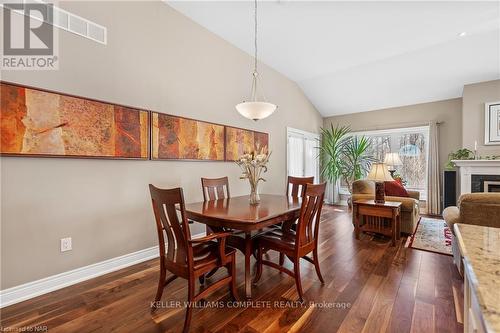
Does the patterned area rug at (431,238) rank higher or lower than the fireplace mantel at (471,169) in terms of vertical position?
lower

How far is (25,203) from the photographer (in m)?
2.01

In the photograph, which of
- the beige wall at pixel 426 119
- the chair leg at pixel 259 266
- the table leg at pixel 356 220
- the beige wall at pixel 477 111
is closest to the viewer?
the chair leg at pixel 259 266

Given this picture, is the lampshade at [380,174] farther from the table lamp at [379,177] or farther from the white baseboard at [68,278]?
the white baseboard at [68,278]

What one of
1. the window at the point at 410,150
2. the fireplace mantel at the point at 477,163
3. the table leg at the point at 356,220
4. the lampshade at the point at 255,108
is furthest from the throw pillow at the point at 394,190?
the lampshade at the point at 255,108

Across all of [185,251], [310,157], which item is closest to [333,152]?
[310,157]

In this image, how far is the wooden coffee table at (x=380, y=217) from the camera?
10.8 ft

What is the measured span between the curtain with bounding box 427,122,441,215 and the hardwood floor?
3160mm

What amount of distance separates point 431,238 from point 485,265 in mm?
3549

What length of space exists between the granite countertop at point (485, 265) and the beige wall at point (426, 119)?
5.41 m

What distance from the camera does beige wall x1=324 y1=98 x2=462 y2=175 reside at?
5.16 meters

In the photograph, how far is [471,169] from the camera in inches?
178

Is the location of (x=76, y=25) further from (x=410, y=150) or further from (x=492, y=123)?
(x=410, y=150)

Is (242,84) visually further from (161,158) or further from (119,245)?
(119,245)

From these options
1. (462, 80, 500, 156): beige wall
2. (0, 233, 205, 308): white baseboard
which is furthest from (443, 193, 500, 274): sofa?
(462, 80, 500, 156): beige wall
